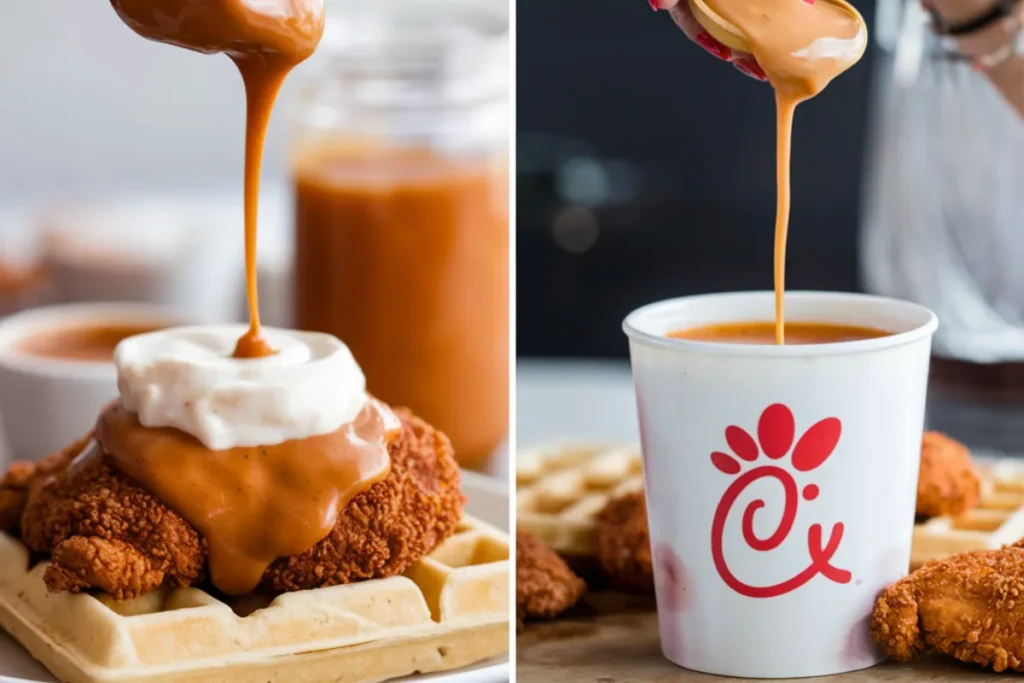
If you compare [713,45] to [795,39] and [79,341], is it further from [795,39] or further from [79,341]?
[79,341]

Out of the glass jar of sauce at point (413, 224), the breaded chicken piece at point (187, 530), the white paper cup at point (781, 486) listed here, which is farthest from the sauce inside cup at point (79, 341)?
the white paper cup at point (781, 486)

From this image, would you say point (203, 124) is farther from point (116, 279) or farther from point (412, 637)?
point (412, 637)

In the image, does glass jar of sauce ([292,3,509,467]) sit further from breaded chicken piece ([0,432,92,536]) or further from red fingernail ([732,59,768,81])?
red fingernail ([732,59,768,81])

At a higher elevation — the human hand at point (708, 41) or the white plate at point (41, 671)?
the human hand at point (708, 41)

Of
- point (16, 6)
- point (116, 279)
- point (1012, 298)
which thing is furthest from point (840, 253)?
point (16, 6)

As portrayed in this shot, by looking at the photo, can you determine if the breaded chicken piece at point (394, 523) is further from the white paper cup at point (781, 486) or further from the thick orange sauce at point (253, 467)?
the white paper cup at point (781, 486)

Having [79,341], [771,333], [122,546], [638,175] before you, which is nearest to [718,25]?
[771,333]
